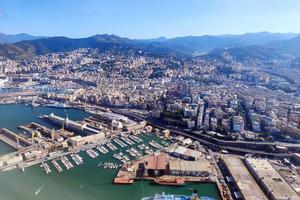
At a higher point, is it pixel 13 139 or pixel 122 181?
pixel 13 139

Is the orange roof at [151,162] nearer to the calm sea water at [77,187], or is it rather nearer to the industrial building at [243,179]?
the calm sea water at [77,187]

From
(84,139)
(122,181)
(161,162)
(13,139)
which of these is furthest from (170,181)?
(13,139)

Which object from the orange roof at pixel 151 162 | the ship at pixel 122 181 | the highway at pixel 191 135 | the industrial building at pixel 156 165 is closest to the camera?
the ship at pixel 122 181

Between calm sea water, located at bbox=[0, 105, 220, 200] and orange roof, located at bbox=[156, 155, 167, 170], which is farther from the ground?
orange roof, located at bbox=[156, 155, 167, 170]

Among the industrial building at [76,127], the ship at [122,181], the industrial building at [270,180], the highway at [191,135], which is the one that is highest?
the industrial building at [76,127]

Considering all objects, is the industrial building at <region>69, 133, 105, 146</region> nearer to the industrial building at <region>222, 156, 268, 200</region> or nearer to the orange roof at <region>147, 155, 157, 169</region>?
the orange roof at <region>147, 155, 157, 169</region>

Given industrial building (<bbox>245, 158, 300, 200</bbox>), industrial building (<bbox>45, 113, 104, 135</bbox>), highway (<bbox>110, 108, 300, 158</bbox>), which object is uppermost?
industrial building (<bbox>45, 113, 104, 135</bbox>)

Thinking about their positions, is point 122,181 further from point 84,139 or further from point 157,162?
point 84,139

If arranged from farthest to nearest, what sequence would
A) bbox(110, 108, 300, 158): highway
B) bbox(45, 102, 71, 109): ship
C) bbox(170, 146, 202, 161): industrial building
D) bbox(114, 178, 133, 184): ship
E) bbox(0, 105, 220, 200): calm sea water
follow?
bbox(45, 102, 71, 109): ship < bbox(110, 108, 300, 158): highway < bbox(170, 146, 202, 161): industrial building < bbox(114, 178, 133, 184): ship < bbox(0, 105, 220, 200): calm sea water

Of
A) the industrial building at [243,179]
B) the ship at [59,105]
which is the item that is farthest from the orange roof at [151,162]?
the ship at [59,105]

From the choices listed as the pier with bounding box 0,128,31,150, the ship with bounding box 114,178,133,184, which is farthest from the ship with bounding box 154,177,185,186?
the pier with bounding box 0,128,31,150
